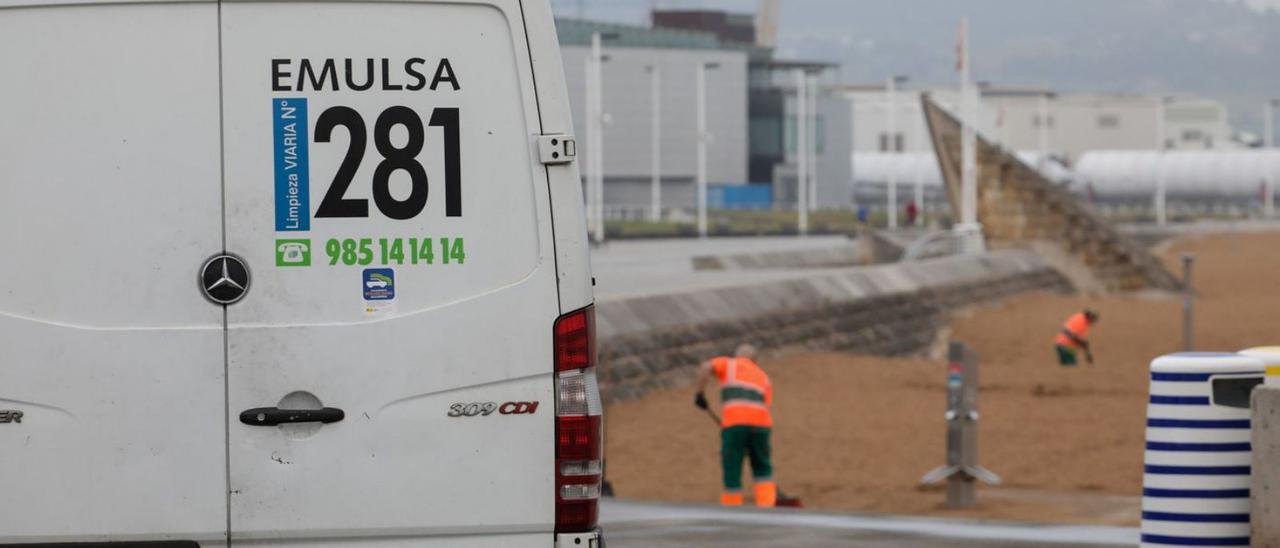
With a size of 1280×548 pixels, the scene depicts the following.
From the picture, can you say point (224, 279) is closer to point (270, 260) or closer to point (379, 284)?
point (270, 260)

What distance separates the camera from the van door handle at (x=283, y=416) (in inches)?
211

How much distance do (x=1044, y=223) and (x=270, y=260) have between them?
44.8m

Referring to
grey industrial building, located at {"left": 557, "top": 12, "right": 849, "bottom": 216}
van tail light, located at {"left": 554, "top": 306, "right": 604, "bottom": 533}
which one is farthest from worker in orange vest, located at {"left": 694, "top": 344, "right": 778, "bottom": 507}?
grey industrial building, located at {"left": 557, "top": 12, "right": 849, "bottom": 216}

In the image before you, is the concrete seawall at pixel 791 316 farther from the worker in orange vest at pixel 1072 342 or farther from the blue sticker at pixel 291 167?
the blue sticker at pixel 291 167

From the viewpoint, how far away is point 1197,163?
114m

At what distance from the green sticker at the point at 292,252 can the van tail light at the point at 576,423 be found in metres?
0.71

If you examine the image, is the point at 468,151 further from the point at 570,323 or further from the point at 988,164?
the point at 988,164

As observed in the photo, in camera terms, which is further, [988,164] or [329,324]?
[988,164]

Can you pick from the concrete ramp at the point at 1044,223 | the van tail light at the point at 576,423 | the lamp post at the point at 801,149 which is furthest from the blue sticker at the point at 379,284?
the lamp post at the point at 801,149

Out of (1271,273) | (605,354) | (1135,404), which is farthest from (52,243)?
(1271,273)

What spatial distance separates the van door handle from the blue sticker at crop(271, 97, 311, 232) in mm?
493

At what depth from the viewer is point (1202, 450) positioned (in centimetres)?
812

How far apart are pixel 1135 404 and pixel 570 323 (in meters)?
17.1

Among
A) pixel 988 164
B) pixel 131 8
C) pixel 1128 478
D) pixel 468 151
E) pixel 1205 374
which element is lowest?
pixel 1128 478
